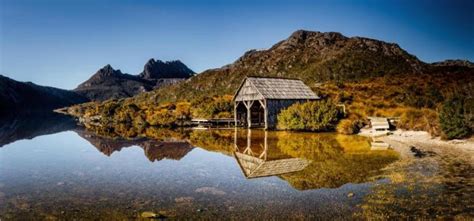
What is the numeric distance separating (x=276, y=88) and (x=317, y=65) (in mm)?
55610

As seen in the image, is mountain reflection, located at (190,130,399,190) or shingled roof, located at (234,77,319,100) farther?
shingled roof, located at (234,77,319,100)

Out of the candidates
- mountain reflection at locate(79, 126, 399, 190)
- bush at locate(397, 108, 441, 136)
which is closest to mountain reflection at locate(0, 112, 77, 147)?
mountain reflection at locate(79, 126, 399, 190)

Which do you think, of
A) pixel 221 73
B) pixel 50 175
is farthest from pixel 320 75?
pixel 50 175

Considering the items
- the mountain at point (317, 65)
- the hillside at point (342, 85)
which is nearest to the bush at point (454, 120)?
the hillside at point (342, 85)

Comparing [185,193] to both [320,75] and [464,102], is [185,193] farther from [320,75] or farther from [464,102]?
[320,75]

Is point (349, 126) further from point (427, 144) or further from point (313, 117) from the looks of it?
point (427, 144)

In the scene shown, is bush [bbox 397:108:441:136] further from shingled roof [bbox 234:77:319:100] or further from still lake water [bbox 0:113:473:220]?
shingled roof [bbox 234:77:319:100]

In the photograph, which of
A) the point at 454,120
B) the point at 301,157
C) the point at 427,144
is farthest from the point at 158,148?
the point at 454,120

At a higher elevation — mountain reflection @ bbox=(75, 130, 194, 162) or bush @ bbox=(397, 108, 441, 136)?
bush @ bbox=(397, 108, 441, 136)

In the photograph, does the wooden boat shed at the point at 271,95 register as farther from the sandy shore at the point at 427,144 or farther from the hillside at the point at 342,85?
the sandy shore at the point at 427,144

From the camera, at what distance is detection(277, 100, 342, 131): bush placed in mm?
28656

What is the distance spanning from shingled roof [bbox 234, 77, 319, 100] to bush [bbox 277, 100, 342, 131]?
3.28 meters

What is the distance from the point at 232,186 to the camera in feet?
38.3

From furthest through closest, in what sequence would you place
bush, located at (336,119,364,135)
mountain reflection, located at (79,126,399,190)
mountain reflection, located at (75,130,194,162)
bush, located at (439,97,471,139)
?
bush, located at (336,119,364,135) < bush, located at (439,97,471,139) < mountain reflection, located at (75,130,194,162) < mountain reflection, located at (79,126,399,190)
